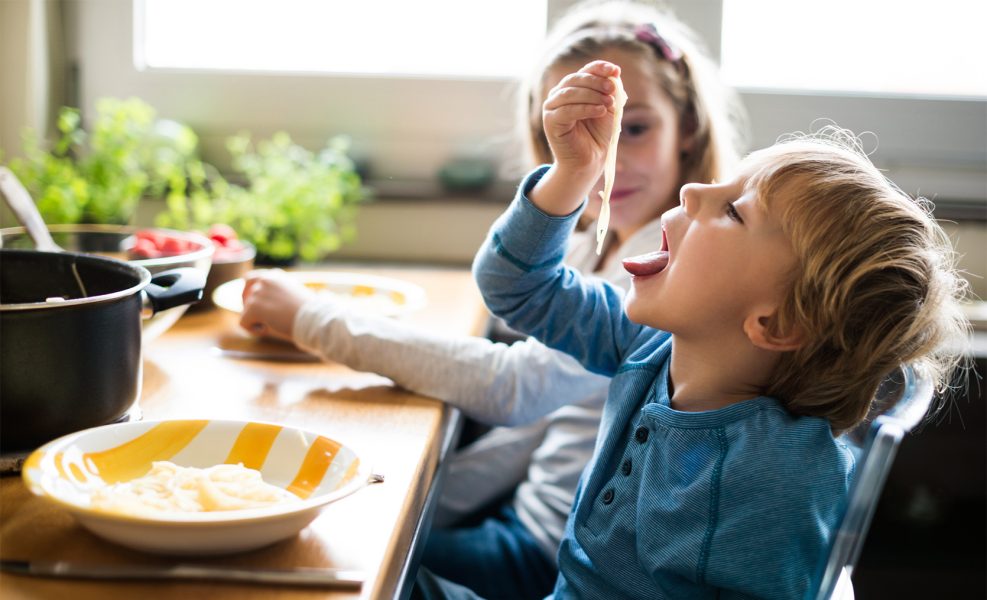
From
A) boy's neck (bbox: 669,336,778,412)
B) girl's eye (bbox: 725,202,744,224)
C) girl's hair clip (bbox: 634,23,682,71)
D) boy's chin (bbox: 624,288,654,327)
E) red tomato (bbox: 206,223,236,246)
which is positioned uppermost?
girl's hair clip (bbox: 634,23,682,71)

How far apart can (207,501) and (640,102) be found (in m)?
0.88

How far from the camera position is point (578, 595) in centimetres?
90

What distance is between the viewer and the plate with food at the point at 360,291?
1294mm

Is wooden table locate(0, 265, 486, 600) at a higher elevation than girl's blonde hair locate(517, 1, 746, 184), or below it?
below

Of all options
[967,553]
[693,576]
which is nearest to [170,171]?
[693,576]

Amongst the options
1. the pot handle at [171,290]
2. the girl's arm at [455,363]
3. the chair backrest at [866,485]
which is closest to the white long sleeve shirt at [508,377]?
the girl's arm at [455,363]

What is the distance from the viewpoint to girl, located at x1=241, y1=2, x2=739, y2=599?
1.11 m

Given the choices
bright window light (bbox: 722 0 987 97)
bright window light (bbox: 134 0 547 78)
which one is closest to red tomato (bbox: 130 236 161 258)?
bright window light (bbox: 134 0 547 78)

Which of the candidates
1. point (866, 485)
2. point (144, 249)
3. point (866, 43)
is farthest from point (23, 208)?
point (866, 43)

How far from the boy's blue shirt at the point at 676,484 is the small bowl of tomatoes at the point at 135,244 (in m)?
0.38

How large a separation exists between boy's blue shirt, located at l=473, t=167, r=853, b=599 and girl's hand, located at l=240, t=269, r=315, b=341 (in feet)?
0.90

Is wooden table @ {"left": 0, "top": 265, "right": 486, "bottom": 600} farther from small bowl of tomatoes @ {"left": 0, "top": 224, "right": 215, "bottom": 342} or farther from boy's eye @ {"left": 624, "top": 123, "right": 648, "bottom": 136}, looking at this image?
boy's eye @ {"left": 624, "top": 123, "right": 648, "bottom": 136}

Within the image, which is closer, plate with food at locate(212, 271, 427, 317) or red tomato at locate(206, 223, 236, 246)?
plate with food at locate(212, 271, 427, 317)

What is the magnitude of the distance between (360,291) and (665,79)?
21.4 inches
